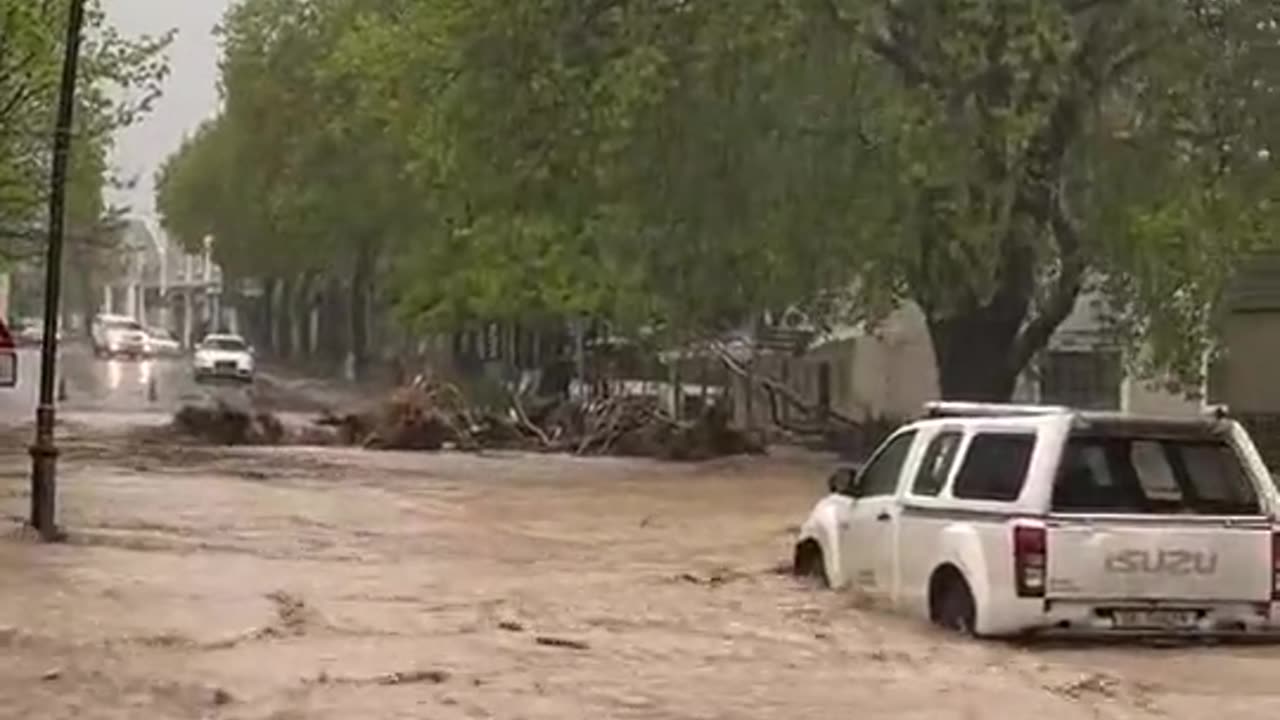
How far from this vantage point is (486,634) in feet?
53.2

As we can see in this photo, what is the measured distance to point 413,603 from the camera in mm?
18391

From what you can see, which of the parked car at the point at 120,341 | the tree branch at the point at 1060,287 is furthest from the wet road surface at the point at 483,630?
the parked car at the point at 120,341

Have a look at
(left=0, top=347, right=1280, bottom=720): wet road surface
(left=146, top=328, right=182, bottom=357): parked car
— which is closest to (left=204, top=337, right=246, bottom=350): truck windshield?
(left=146, top=328, right=182, bottom=357): parked car

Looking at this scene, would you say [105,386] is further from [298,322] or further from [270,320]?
[270,320]

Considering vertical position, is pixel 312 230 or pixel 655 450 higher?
pixel 312 230

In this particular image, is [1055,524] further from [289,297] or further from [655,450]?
[289,297]

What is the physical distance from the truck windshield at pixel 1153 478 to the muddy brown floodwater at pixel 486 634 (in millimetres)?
813

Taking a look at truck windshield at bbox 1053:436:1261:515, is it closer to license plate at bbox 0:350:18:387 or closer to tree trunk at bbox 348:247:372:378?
license plate at bbox 0:350:18:387

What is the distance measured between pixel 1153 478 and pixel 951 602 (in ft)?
4.40

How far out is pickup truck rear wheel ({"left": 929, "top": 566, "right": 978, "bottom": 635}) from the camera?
14.8 meters

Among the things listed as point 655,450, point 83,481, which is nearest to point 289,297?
point 655,450

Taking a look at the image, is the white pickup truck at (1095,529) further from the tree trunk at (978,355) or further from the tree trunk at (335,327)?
the tree trunk at (335,327)

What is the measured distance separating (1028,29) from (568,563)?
34.5ft

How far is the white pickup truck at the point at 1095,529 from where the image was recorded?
1433 cm
